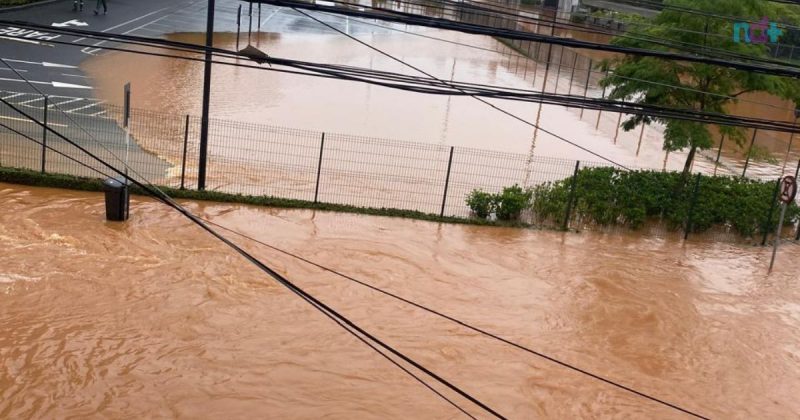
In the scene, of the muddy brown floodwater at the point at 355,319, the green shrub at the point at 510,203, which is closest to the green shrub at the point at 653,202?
the green shrub at the point at 510,203

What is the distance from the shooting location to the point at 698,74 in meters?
20.6

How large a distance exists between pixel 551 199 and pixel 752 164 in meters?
13.9

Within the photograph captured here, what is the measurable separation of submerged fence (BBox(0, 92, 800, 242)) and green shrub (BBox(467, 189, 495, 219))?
39cm

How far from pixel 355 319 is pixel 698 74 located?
1208 cm

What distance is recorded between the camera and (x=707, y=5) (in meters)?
19.9

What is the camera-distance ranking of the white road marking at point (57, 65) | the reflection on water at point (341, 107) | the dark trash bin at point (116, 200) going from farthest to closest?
1. the white road marking at point (57, 65)
2. the reflection on water at point (341, 107)
3. the dark trash bin at point (116, 200)

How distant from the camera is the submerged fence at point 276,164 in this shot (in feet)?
65.4

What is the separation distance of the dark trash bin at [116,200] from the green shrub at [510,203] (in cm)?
863

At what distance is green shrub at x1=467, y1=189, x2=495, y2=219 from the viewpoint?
20.0m

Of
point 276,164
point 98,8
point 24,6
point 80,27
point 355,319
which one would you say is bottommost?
point 355,319

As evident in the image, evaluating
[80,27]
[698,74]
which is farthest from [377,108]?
[80,27]

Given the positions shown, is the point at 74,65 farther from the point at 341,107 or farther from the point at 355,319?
the point at 355,319

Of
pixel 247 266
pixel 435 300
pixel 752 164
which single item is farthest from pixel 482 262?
pixel 752 164

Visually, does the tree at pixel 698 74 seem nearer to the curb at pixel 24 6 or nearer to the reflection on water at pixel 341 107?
the reflection on water at pixel 341 107
